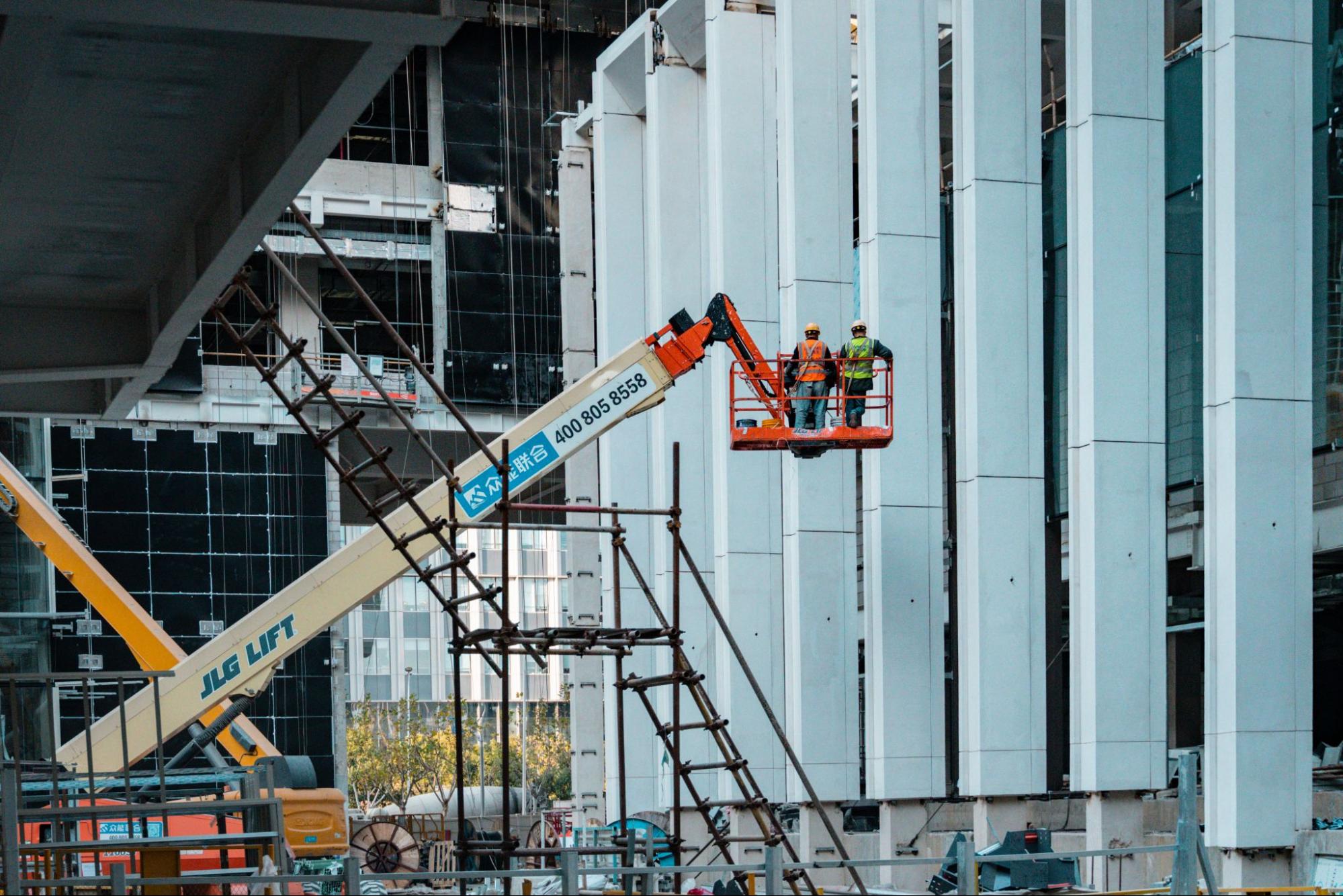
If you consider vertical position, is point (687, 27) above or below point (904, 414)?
above

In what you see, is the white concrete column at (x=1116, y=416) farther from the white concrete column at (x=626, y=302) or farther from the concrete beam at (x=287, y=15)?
the concrete beam at (x=287, y=15)

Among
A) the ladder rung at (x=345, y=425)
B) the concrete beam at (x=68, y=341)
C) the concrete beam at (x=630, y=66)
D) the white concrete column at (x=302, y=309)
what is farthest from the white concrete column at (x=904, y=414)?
the white concrete column at (x=302, y=309)

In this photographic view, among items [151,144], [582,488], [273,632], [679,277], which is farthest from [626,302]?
[151,144]

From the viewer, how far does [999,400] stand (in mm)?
25812

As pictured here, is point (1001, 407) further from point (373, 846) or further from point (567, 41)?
point (567, 41)

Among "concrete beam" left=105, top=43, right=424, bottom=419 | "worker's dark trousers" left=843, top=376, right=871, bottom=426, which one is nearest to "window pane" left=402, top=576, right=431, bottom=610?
"worker's dark trousers" left=843, top=376, right=871, bottom=426

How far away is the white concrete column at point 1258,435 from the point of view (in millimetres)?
20156

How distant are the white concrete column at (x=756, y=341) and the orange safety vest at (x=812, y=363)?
26.1 ft

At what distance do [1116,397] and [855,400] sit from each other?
3656 mm

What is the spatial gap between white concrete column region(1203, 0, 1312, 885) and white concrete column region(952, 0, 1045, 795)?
16.2 ft

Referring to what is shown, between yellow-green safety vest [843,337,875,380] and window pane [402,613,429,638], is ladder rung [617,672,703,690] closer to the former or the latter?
yellow-green safety vest [843,337,875,380]

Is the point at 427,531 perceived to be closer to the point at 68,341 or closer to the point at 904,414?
the point at 68,341

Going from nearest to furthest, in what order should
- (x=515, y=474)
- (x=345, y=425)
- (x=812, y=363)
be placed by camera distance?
1. (x=345, y=425)
2. (x=812, y=363)
3. (x=515, y=474)

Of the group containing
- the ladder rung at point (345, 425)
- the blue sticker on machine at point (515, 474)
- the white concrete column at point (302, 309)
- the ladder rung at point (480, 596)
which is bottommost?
the ladder rung at point (480, 596)
